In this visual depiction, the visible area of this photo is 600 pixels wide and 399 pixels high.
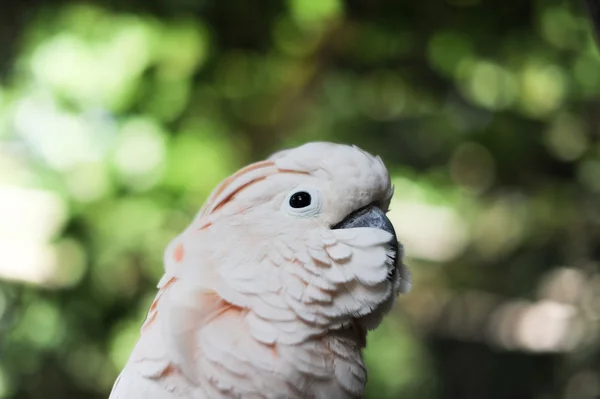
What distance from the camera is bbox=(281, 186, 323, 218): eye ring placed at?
612mm

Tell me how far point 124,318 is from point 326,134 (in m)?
0.82

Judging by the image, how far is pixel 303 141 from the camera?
5.82 ft

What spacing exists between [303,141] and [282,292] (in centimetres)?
122

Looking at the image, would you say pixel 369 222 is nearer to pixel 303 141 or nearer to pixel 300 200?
pixel 300 200

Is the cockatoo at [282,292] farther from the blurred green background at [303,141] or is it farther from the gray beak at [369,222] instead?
the blurred green background at [303,141]

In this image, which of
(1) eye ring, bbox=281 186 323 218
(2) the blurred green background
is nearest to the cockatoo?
(1) eye ring, bbox=281 186 323 218

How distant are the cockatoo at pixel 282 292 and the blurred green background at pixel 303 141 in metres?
0.89

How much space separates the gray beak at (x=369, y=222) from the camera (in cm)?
62

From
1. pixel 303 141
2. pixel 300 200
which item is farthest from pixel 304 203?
pixel 303 141

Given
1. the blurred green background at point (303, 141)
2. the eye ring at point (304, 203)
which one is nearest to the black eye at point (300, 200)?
the eye ring at point (304, 203)

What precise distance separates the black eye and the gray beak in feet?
0.13

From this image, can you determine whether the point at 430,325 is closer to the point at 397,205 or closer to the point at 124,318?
the point at 397,205

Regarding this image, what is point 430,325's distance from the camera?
2.26 meters

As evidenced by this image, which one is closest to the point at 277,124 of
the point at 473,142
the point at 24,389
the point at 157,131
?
the point at 157,131
